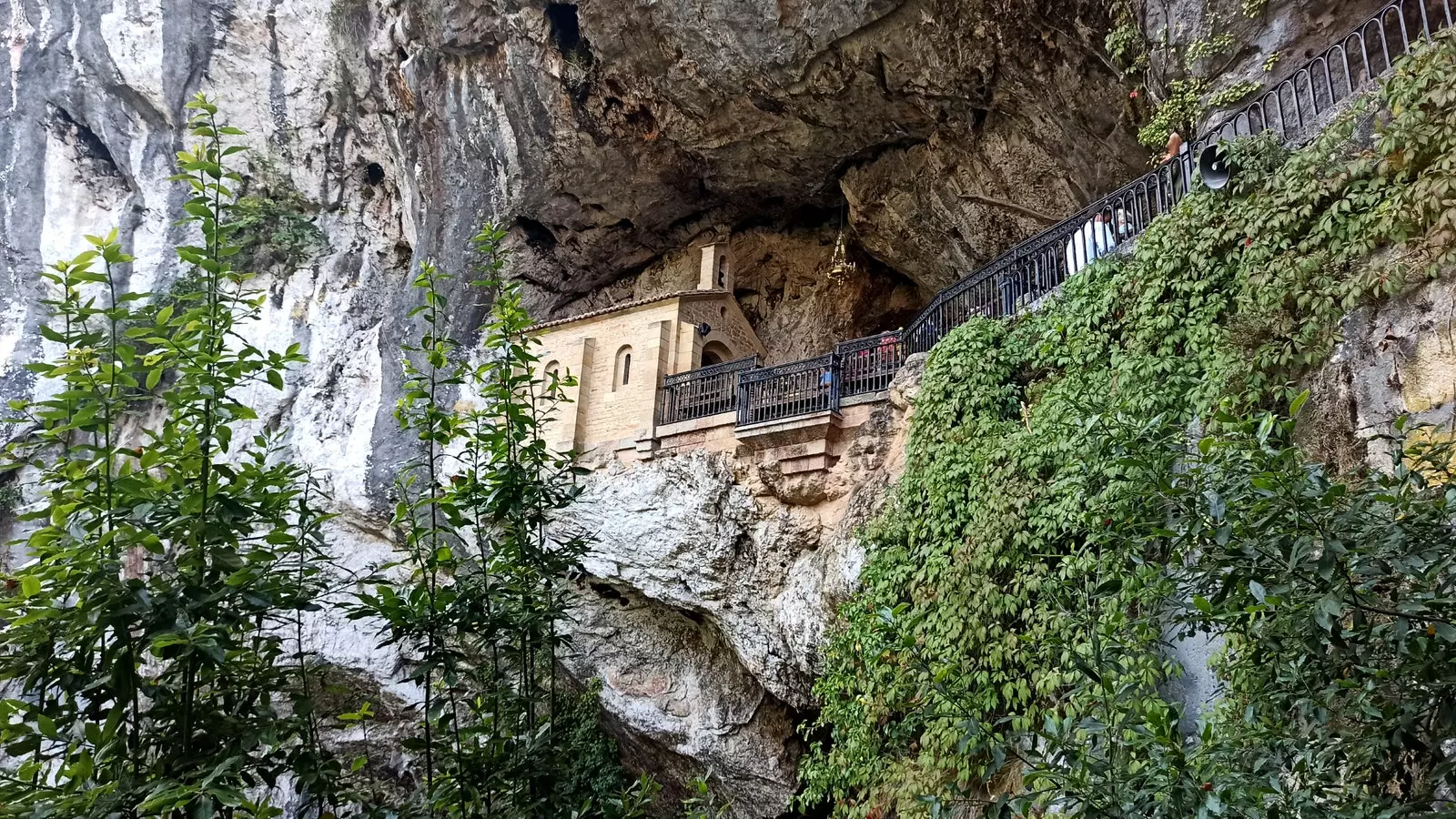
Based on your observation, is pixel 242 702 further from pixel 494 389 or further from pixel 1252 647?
pixel 1252 647

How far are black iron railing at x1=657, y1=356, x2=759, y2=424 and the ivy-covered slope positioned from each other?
360cm

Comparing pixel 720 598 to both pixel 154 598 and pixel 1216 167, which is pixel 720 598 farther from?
pixel 154 598

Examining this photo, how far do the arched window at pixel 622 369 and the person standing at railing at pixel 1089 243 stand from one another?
648 centimetres

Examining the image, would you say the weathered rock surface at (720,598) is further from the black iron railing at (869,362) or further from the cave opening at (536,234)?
the cave opening at (536,234)

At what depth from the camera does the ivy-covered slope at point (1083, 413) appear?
5.41 metres

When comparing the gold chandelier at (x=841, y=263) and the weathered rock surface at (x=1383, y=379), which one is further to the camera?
the gold chandelier at (x=841, y=263)

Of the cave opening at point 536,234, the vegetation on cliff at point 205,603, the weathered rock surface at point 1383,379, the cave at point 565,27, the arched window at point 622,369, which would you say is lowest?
the vegetation on cliff at point 205,603

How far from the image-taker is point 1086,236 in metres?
8.88

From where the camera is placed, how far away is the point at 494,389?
3.41 m

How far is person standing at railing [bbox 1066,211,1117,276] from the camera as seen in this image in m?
8.48

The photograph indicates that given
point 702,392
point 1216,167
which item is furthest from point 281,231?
point 1216,167

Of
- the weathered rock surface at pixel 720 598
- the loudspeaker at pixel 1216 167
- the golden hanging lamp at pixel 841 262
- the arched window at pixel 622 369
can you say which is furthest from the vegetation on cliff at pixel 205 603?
the golden hanging lamp at pixel 841 262

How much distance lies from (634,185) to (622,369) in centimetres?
365

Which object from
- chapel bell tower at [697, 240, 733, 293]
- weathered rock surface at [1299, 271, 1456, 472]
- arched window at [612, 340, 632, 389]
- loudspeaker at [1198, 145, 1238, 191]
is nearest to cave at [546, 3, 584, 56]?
chapel bell tower at [697, 240, 733, 293]
